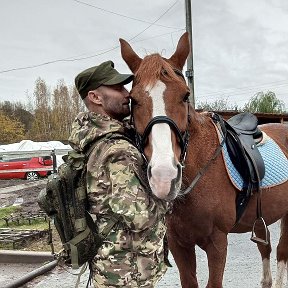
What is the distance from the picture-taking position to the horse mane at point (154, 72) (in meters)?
2.22

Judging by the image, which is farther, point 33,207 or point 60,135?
point 60,135

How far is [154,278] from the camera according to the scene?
2023 mm

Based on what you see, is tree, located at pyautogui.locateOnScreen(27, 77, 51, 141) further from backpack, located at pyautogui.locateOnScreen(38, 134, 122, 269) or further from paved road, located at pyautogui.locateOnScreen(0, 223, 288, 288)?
backpack, located at pyautogui.locateOnScreen(38, 134, 122, 269)

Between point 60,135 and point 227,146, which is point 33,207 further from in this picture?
point 60,135

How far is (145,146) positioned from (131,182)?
0.26 m

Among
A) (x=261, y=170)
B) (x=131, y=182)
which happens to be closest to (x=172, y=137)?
(x=131, y=182)

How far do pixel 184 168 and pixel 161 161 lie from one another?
0.86 m

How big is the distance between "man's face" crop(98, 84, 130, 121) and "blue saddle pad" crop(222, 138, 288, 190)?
3.39 ft

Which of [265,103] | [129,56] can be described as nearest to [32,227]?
[129,56]

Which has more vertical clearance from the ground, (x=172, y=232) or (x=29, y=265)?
(x=172, y=232)

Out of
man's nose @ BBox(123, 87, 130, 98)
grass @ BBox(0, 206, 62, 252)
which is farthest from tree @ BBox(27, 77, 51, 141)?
man's nose @ BBox(123, 87, 130, 98)

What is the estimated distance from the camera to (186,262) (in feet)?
9.94

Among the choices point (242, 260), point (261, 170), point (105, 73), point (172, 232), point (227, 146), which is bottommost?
point (242, 260)

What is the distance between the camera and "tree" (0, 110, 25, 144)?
5003 cm
